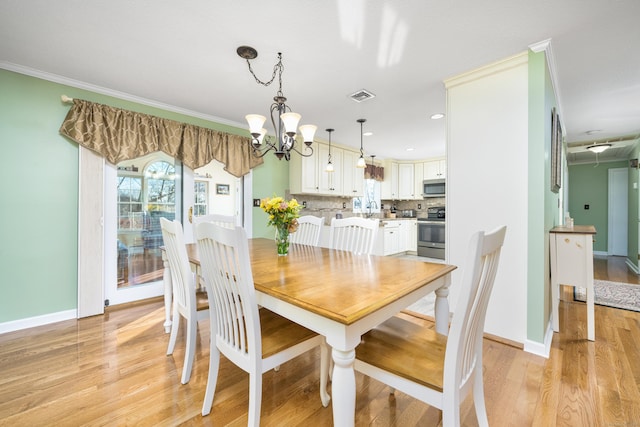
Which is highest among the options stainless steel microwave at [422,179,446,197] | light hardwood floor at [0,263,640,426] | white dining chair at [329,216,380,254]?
stainless steel microwave at [422,179,446,197]

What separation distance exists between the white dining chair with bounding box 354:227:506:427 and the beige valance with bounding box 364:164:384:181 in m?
4.80

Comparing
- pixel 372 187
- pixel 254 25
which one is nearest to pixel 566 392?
pixel 254 25

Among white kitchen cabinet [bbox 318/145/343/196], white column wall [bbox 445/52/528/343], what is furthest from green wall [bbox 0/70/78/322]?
white column wall [bbox 445/52/528/343]

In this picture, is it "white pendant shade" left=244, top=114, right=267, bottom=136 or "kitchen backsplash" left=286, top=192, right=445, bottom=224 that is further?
"kitchen backsplash" left=286, top=192, right=445, bottom=224

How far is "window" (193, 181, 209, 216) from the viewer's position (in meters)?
3.61

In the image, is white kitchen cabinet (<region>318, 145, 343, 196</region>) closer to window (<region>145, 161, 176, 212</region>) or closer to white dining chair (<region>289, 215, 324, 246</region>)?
white dining chair (<region>289, 215, 324, 246</region>)

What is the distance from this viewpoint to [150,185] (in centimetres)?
314

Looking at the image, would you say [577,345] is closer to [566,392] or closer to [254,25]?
[566,392]

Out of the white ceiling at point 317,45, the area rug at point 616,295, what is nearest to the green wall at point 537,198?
the white ceiling at point 317,45

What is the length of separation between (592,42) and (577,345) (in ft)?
7.54

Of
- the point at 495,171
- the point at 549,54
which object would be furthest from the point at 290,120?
the point at 549,54

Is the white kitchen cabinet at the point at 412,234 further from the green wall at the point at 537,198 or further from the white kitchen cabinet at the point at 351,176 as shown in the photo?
the green wall at the point at 537,198

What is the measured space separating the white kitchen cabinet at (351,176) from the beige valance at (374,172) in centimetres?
46

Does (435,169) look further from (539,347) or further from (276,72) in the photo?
(276,72)
